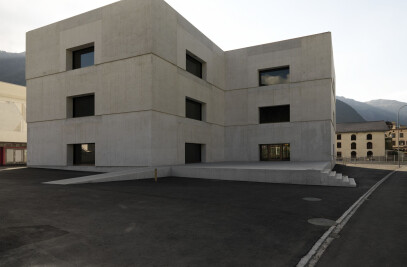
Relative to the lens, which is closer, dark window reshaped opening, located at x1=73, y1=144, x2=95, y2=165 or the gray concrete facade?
the gray concrete facade

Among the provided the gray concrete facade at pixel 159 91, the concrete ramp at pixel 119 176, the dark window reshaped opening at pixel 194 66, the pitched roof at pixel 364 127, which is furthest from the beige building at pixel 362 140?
the concrete ramp at pixel 119 176

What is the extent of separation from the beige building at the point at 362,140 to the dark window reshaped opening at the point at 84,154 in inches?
3191

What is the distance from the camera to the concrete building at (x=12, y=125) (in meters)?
40.8

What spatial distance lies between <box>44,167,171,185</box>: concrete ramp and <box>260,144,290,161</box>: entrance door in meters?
13.4

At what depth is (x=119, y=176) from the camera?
16.8m

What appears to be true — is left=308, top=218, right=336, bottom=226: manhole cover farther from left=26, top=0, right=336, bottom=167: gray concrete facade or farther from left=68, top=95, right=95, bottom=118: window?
left=68, top=95, right=95, bottom=118: window

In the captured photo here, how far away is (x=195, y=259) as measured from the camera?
4.97 metres

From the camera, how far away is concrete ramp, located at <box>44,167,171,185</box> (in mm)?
15218

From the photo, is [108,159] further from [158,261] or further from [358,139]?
[358,139]

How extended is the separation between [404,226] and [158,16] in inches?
809

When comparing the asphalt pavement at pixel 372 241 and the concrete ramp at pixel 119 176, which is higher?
the concrete ramp at pixel 119 176

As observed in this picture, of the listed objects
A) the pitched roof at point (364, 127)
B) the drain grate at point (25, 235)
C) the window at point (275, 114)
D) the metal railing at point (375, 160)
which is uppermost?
the pitched roof at point (364, 127)

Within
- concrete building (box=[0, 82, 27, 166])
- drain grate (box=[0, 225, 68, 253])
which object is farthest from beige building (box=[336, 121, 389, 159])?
drain grate (box=[0, 225, 68, 253])

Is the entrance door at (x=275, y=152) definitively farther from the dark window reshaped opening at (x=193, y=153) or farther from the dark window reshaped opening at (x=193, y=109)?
the dark window reshaped opening at (x=193, y=109)
